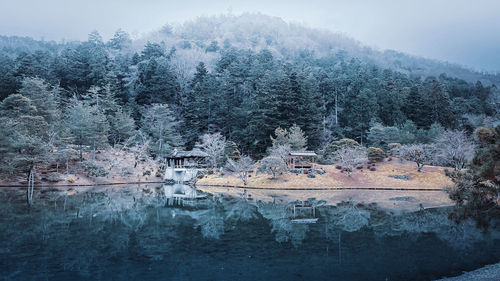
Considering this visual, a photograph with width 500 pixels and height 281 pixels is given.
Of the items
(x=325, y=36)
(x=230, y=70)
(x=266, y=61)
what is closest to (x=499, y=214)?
(x=230, y=70)

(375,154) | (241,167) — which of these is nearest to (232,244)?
(241,167)

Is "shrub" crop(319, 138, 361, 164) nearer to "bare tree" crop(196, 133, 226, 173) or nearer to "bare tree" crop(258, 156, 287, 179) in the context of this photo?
"bare tree" crop(258, 156, 287, 179)

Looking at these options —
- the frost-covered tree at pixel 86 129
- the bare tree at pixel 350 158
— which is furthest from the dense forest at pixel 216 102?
the bare tree at pixel 350 158

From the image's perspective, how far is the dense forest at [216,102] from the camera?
34250 millimetres

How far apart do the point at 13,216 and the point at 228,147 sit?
66.3ft

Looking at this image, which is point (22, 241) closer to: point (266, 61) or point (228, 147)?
point (228, 147)

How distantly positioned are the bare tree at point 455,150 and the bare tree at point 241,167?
1662 cm

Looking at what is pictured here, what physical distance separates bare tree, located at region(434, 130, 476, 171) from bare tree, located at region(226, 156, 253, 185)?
16623 mm

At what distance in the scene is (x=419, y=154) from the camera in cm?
2814

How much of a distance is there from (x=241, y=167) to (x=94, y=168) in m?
13.9

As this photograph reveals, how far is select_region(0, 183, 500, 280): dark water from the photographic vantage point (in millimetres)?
8305

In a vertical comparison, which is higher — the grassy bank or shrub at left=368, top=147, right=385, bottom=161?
shrub at left=368, top=147, right=385, bottom=161

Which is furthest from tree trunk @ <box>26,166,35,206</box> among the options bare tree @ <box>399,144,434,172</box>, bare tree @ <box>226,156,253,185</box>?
bare tree @ <box>399,144,434,172</box>

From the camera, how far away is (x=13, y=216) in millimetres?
14969
